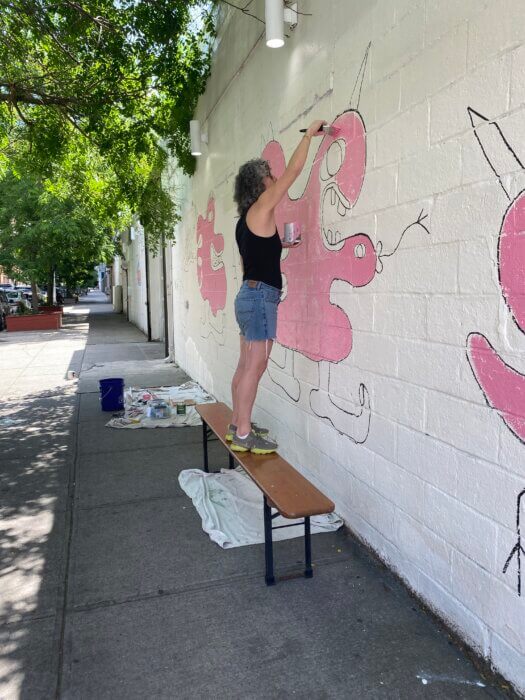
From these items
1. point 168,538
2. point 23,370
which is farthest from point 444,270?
point 23,370

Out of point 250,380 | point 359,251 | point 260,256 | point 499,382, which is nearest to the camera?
point 499,382

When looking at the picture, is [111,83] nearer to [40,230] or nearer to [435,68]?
[435,68]

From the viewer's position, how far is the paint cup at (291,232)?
3822mm

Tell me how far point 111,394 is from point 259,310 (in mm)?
3960

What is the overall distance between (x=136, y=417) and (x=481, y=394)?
A: 499 centimetres

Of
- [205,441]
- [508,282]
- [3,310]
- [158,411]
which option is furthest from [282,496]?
[3,310]

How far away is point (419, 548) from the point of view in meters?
2.66

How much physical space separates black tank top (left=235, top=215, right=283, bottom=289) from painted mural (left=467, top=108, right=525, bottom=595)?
157 cm

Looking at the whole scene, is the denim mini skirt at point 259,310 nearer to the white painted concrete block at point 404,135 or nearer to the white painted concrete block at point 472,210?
the white painted concrete block at point 404,135

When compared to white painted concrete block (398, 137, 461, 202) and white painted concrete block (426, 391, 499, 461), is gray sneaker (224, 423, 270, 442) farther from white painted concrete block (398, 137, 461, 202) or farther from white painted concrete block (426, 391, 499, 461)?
white painted concrete block (398, 137, 461, 202)

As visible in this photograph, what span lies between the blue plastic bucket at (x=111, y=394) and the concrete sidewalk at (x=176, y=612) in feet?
7.36

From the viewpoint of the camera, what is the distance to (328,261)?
349cm

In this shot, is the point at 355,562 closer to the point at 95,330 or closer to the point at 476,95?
the point at 476,95

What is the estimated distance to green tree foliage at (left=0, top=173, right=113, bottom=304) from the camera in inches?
724
